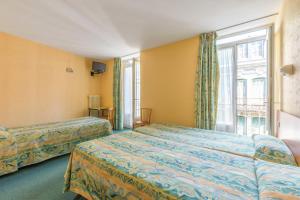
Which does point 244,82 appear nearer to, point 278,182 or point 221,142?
point 221,142

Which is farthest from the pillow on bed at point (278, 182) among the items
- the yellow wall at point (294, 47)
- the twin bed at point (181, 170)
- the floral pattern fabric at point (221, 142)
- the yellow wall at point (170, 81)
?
the yellow wall at point (170, 81)

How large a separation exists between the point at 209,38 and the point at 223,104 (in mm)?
1420

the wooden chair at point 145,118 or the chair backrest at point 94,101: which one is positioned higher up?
the chair backrest at point 94,101

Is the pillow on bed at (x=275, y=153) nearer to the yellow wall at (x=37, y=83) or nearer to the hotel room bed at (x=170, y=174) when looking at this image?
the hotel room bed at (x=170, y=174)

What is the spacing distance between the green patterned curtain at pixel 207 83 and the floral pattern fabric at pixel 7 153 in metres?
3.21

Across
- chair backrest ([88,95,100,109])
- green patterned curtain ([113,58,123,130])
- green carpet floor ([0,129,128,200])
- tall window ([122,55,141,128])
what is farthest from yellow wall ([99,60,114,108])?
green carpet floor ([0,129,128,200])

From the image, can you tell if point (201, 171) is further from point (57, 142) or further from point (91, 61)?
point (91, 61)

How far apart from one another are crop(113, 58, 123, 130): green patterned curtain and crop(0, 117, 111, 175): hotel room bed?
1579 mm

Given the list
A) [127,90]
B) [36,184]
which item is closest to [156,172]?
[36,184]

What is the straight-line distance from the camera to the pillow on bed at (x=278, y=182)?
2.55 ft

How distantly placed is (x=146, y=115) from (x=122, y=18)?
8.19 feet

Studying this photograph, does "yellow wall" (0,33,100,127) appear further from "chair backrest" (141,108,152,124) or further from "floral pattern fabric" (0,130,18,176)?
"chair backrest" (141,108,152,124)

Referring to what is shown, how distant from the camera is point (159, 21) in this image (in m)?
2.50

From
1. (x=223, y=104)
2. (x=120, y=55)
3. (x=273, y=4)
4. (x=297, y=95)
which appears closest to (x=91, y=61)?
(x=120, y=55)
